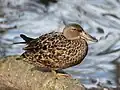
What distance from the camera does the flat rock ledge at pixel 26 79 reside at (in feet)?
14.4

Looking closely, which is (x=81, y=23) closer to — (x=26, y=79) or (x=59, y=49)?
(x=26, y=79)

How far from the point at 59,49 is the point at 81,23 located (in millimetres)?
2966

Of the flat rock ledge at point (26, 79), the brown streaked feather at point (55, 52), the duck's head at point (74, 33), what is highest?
the duck's head at point (74, 33)

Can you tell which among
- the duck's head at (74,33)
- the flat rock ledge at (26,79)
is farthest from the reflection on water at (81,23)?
the duck's head at (74,33)

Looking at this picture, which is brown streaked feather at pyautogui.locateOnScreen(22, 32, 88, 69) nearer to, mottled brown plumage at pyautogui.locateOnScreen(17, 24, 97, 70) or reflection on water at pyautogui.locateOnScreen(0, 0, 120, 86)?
mottled brown plumage at pyautogui.locateOnScreen(17, 24, 97, 70)

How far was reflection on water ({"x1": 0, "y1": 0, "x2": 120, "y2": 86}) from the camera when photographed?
5.84m

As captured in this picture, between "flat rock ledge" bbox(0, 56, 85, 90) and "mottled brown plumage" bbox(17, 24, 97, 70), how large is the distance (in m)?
0.13

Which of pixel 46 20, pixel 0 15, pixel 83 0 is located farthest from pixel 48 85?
pixel 83 0

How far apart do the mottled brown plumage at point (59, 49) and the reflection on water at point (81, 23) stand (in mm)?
1241

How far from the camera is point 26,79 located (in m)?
4.66

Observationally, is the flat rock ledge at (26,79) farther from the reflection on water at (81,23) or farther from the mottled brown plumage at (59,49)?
the reflection on water at (81,23)

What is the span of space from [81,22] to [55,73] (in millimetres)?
2863

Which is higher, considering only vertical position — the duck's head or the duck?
the duck's head

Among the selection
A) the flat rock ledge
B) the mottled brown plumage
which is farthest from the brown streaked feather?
the flat rock ledge
